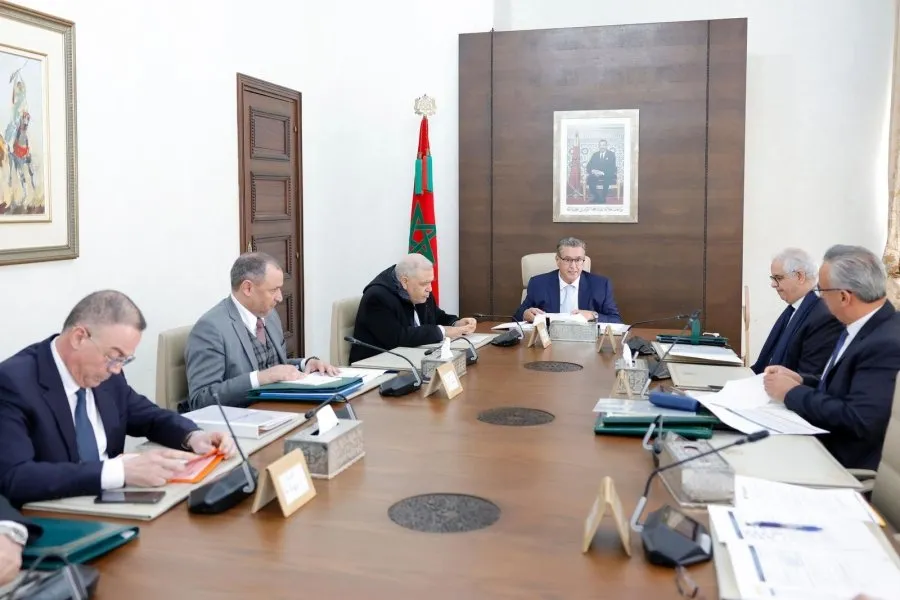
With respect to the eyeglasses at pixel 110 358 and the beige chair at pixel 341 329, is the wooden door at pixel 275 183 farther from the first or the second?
the eyeglasses at pixel 110 358

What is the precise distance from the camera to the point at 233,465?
204cm

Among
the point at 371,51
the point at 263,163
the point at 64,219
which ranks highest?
the point at 371,51

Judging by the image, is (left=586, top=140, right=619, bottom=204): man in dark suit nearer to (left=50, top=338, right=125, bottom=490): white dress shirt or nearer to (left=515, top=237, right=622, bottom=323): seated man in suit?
(left=515, top=237, right=622, bottom=323): seated man in suit

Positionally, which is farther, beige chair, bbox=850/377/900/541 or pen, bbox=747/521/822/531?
beige chair, bbox=850/377/900/541

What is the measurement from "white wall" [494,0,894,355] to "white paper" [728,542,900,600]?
5.44 m

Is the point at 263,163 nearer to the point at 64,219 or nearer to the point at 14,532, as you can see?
the point at 64,219

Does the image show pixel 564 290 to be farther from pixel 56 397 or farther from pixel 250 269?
pixel 56 397

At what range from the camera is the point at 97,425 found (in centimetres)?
220

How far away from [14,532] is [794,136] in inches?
246

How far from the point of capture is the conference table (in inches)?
55.4

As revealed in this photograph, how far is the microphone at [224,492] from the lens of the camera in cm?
173

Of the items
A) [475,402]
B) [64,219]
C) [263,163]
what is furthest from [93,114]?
[475,402]

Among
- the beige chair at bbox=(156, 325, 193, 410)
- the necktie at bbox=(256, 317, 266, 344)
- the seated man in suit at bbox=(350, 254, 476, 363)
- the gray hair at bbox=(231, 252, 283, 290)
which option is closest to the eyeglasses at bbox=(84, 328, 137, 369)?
the beige chair at bbox=(156, 325, 193, 410)

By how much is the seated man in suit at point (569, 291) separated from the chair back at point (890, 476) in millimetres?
2990
